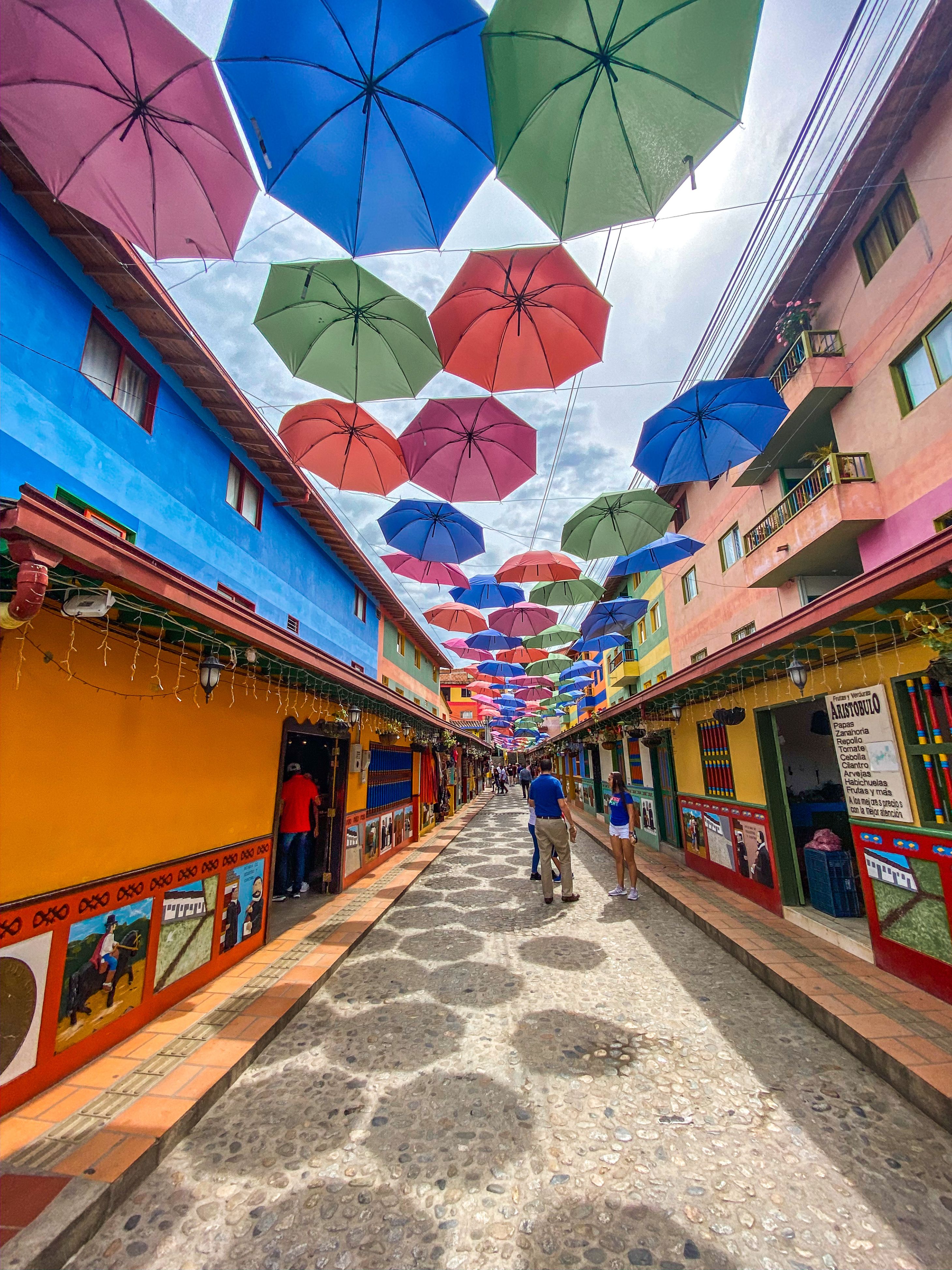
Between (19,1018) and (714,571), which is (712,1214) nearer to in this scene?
(19,1018)

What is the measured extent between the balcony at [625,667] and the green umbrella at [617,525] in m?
11.4

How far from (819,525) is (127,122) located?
11098mm

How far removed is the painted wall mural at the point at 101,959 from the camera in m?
3.16

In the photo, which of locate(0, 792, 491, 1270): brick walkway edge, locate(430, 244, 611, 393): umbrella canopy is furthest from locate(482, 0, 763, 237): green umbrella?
locate(0, 792, 491, 1270): brick walkway edge

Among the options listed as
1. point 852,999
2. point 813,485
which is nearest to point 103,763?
point 852,999

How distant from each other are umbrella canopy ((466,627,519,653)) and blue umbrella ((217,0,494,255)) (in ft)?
43.0

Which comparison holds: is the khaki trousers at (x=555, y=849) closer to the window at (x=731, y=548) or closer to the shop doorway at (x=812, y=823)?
the shop doorway at (x=812, y=823)

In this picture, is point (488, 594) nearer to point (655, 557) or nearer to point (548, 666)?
point (655, 557)

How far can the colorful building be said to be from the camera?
10.5ft

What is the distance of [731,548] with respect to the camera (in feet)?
46.2

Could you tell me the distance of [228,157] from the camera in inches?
165

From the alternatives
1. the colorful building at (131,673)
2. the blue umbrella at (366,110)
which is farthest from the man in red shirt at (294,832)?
the blue umbrella at (366,110)

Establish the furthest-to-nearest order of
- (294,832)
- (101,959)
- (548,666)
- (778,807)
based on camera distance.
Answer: (548,666)
(294,832)
(778,807)
(101,959)

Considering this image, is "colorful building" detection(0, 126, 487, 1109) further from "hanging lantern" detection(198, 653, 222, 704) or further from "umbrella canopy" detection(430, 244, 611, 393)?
"umbrella canopy" detection(430, 244, 611, 393)
